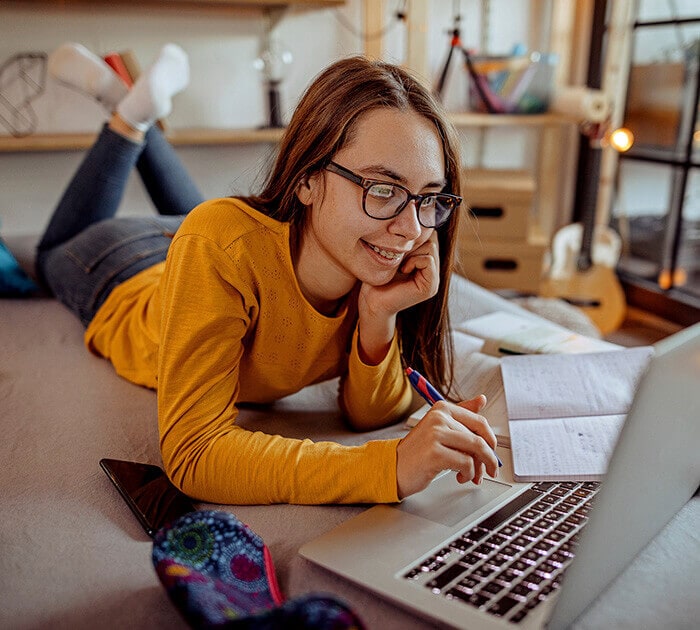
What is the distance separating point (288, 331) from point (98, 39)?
1661 mm

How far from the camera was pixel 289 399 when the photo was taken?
1.18 meters

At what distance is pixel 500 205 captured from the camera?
92.2 inches

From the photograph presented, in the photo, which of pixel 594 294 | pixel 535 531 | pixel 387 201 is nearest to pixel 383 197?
pixel 387 201

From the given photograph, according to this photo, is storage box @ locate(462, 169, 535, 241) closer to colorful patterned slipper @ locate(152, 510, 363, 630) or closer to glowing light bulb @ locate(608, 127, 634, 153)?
glowing light bulb @ locate(608, 127, 634, 153)

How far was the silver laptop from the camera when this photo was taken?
0.54 meters

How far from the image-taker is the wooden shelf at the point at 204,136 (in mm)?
2041

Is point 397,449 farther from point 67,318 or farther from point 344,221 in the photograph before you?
point 67,318

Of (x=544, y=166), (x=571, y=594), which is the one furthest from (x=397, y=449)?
(x=544, y=166)

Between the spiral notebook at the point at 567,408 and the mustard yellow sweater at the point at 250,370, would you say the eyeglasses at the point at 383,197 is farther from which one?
the spiral notebook at the point at 567,408

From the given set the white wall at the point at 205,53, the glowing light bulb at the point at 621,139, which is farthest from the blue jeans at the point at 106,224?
the glowing light bulb at the point at 621,139

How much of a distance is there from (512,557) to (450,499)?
14cm

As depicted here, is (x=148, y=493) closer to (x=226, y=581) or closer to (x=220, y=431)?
(x=220, y=431)

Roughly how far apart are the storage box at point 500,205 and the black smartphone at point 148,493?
1.59 meters

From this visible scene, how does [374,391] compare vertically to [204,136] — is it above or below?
below
